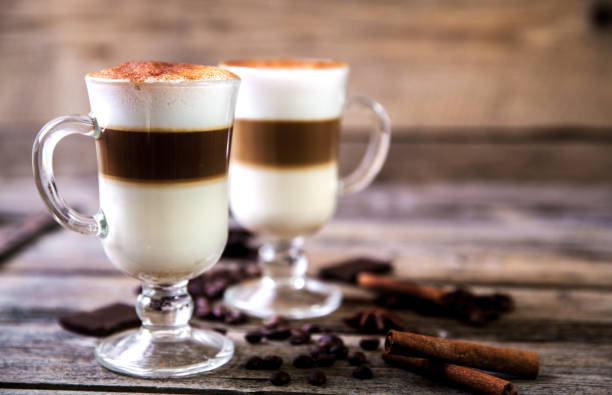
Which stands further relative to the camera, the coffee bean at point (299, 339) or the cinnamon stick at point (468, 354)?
the coffee bean at point (299, 339)

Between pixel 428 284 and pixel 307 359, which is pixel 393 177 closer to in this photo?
pixel 428 284

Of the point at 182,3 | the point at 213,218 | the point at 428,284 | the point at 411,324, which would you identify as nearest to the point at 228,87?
the point at 213,218

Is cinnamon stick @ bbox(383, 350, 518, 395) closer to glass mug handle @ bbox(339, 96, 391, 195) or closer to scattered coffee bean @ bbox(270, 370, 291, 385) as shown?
scattered coffee bean @ bbox(270, 370, 291, 385)

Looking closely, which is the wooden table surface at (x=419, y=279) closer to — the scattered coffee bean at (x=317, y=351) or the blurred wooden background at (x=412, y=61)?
the scattered coffee bean at (x=317, y=351)

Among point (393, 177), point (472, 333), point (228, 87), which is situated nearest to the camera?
point (228, 87)

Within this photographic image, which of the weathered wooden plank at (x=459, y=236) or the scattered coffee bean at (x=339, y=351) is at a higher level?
the weathered wooden plank at (x=459, y=236)

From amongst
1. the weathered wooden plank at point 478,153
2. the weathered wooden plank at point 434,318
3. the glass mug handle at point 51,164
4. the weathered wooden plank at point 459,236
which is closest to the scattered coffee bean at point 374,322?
the weathered wooden plank at point 434,318

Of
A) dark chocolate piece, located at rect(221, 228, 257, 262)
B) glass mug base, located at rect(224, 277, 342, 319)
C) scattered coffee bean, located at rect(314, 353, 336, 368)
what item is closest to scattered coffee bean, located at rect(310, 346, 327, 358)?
scattered coffee bean, located at rect(314, 353, 336, 368)
